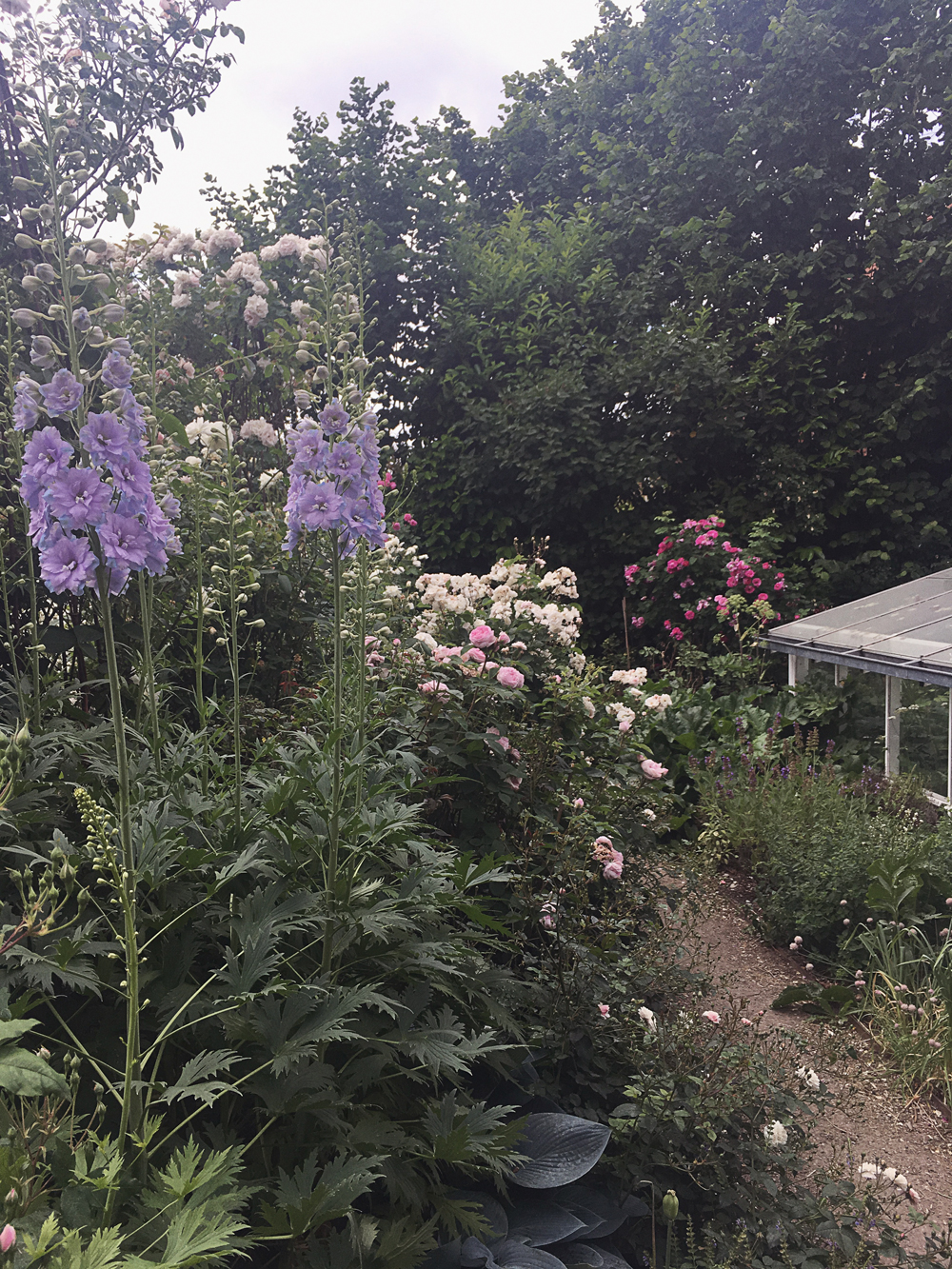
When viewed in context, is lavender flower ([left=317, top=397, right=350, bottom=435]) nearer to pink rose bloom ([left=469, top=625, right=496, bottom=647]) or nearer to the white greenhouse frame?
pink rose bloom ([left=469, top=625, right=496, bottom=647])

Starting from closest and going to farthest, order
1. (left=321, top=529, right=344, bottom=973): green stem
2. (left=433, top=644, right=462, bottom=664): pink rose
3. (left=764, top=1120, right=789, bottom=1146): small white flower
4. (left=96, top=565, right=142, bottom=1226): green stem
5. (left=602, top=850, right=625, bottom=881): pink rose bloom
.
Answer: (left=96, top=565, right=142, bottom=1226): green stem
(left=321, top=529, right=344, bottom=973): green stem
(left=764, top=1120, right=789, bottom=1146): small white flower
(left=602, top=850, right=625, bottom=881): pink rose bloom
(left=433, top=644, right=462, bottom=664): pink rose

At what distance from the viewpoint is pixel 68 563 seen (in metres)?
1.25

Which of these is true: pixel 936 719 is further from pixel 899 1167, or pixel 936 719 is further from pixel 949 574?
pixel 899 1167

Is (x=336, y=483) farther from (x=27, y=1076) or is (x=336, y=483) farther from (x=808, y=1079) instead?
(x=808, y=1079)

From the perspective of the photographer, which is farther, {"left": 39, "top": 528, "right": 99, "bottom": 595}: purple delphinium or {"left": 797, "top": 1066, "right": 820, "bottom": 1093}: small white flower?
{"left": 797, "top": 1066, "right": 820, "bottom": 1093}: small white flower

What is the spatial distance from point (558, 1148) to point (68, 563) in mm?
1701

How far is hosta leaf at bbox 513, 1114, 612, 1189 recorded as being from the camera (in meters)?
1.93

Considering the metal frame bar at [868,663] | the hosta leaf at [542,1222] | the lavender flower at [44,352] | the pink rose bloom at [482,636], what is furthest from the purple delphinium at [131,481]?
the metal frame bar at [868,663]

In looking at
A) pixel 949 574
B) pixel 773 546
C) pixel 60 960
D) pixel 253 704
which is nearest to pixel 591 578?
pixel 773 546

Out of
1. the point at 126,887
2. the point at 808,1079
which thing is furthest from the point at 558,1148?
the point at 126,887

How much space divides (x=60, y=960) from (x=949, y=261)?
8.99m

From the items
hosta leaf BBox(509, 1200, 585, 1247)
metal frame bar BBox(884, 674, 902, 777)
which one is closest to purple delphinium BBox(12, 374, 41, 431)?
hosta leaf BBox(509, 1200, 585, 1247)

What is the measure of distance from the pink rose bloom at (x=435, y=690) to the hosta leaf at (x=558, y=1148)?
53.9 inches

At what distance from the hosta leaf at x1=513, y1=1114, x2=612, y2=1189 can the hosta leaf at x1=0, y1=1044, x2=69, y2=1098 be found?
3.90ft
